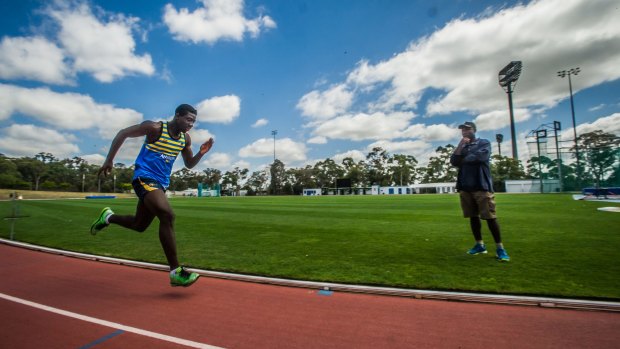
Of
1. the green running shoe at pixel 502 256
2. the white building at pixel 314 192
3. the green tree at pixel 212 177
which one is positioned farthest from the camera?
the green tree at pixel 212 177

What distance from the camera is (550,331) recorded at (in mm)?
2305

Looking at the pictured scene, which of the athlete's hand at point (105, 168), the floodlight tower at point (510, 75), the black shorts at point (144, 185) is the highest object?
the floodlight tower at point (510, 75)

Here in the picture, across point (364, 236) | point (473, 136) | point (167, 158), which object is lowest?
point (364, 236)

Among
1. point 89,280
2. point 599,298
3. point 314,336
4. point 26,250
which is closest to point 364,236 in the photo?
point 599,298

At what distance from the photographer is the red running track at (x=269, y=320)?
222cm

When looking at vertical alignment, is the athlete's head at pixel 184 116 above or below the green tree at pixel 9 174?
below

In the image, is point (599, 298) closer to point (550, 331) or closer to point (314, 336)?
point (550, 331)

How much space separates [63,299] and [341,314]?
3142 millimetres

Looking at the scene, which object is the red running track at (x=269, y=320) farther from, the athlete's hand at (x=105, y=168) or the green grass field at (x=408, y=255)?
the athlete's hand at (x=105, y=168)

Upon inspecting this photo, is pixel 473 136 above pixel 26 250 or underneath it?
above

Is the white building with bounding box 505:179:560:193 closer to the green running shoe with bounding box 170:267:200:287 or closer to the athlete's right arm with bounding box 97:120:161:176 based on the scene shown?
the green running shoe with bounding box 170:267:200:287

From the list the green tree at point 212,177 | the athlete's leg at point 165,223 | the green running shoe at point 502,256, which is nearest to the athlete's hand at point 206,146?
the athlete's leg at point 165,223

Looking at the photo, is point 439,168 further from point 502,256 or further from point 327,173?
point 502,256

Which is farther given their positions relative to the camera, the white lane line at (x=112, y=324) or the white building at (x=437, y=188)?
the white building at (x=437, y=188)
